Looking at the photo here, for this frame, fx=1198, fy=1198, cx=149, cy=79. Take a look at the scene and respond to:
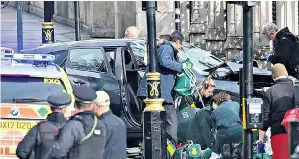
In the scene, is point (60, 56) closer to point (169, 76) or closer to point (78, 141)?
point (169, 76)

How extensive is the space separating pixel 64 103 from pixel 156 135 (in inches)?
160

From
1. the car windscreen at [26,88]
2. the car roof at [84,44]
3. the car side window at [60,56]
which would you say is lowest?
the car windscreen at [26,88]

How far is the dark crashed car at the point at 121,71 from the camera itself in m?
17.9

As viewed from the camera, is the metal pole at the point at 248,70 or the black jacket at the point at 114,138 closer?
the black jacket at the point at 114,138

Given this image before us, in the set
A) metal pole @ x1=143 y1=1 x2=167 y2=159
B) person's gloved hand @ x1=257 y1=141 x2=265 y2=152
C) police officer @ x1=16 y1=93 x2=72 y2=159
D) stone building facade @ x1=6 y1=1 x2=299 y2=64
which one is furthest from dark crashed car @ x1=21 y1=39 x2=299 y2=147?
stone building facade @ x1=6 y1=1 x2=299 y2=64

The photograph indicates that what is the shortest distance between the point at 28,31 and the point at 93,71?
15.6m

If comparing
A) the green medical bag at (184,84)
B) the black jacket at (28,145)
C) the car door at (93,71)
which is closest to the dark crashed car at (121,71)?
the car door at (93,71)

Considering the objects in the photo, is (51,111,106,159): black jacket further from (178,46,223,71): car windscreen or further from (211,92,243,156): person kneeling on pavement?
(178,46,223,71): car windscreen

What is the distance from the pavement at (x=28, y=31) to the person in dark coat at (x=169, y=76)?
41.2ft

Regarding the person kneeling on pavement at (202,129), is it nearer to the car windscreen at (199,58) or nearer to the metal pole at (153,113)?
the metal pole at (153,113)

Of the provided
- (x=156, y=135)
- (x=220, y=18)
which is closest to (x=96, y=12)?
(x=220, y=18)

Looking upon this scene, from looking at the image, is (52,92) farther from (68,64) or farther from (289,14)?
(289,14)

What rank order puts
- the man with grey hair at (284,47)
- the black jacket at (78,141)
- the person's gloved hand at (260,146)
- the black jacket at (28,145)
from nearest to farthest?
1. the black jacket at (78,141)
2. the black jacket at (28,145)
3. the person's gloved hand at (260,146)
4. the man with grey hair at (284,47)

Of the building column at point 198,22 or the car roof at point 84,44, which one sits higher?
the building column at point 198,22
